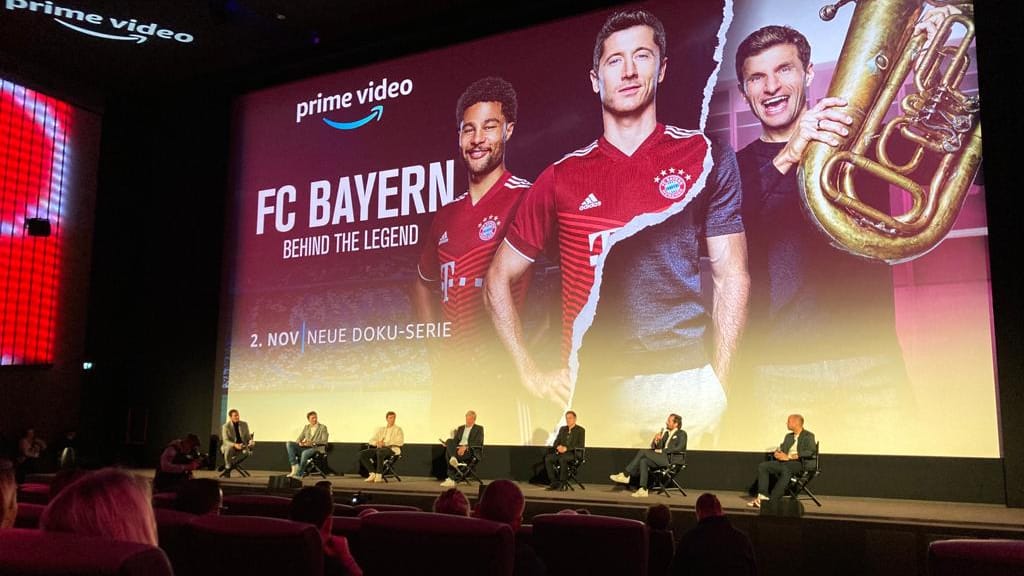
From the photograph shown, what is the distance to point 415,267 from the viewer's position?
9984mm

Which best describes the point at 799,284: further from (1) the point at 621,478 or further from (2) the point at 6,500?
(2) the point at 6,500

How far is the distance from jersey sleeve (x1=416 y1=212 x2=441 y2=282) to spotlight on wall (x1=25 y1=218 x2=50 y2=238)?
5316 mm

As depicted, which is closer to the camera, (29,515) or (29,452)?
(29,515)

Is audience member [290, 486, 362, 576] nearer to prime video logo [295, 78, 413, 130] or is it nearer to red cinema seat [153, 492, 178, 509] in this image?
red cinema seat [153, 492, 178, 509]

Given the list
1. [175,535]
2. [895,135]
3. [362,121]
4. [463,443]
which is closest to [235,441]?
[463,443]

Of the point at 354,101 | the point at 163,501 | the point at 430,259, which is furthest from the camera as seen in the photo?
the point at 354,101

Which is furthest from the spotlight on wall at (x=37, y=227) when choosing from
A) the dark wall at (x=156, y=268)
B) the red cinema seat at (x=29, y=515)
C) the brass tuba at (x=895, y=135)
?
the red cinema seat at (x=29, y=515)

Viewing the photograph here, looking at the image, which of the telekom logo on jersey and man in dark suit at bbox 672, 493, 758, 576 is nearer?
man in dark suit at bbox 672, 493, 758, 576

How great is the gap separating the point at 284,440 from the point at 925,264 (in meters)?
7.54

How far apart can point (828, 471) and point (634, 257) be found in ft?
8.87

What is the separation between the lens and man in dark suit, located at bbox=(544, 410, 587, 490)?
8227mm

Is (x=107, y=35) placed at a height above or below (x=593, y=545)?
above

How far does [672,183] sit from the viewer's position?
8.52 m

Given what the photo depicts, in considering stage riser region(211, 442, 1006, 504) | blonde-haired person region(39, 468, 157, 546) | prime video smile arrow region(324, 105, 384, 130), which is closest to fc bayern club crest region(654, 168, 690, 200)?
stage riser region(211, 442, 1006, 504)
